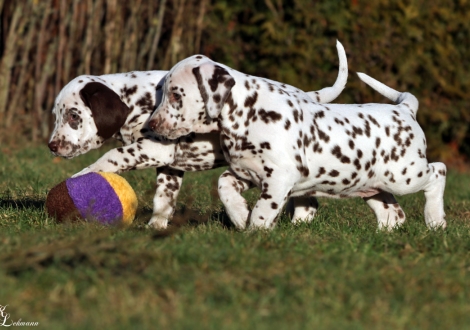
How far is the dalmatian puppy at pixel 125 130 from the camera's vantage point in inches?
245

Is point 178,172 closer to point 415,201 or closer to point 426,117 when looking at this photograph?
point 415,201

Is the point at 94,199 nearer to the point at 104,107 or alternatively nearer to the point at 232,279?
the point at 104,107

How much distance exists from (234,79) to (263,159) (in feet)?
2.06

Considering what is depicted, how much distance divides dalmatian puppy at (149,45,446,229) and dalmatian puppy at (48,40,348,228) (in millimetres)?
205

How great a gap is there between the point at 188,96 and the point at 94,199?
3.32ft

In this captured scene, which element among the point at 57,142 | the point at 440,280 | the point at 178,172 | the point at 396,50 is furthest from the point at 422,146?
the point at 396,50

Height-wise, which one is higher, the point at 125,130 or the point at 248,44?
the point at 248,44

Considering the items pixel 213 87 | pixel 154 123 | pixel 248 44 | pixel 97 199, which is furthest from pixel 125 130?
pixel 248 44

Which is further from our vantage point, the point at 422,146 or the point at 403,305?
the point at 422,146

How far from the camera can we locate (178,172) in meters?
6.80

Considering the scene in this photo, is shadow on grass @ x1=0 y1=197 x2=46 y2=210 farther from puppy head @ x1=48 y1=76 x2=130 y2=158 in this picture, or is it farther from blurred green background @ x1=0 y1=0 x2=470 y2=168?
blurred green background @ x1=0 y1=0 x2=470 y2=168

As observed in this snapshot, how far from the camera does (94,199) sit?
19.6 feet

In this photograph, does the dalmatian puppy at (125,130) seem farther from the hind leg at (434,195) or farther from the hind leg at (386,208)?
the hind leg at (434,195)

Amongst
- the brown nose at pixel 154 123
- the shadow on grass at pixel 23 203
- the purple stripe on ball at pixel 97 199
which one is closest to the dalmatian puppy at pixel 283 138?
the brown nose at pixel 154 123
